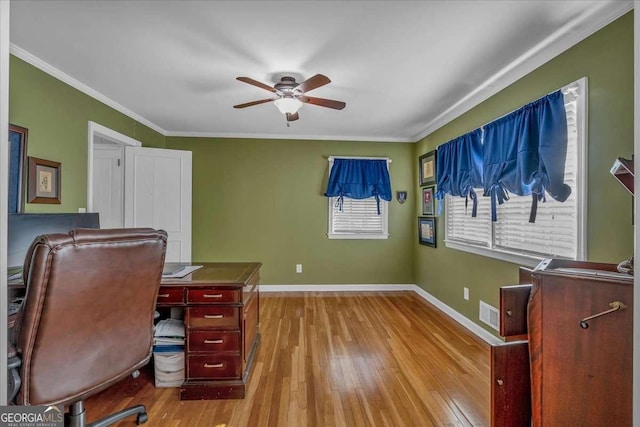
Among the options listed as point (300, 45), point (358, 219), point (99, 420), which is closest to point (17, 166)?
point (99, 420)

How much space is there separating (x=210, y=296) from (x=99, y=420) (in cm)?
81

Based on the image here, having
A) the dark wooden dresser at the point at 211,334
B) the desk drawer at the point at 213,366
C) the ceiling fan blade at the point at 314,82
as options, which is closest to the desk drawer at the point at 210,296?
the dark wooden dresser at the point at 211,334

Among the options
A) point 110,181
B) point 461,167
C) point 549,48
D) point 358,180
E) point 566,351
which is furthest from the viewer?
point 358,180

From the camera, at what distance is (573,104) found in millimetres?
1997

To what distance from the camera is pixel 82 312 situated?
1263mm

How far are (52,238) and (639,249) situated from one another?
1736 millimetres

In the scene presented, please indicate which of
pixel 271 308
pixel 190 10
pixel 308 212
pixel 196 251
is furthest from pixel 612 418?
pixel 196 251

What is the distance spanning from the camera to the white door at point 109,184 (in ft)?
12.1

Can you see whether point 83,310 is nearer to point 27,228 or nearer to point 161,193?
Result: point 27,228

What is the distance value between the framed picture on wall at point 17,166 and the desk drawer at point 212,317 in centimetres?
154

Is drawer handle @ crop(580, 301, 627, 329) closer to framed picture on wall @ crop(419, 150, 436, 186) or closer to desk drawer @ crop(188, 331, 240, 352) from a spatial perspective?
desk drawer @ crop(188, 331, 240, 352)

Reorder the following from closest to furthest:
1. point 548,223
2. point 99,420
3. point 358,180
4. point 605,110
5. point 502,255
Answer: point 99,420, point 605,110, point 548,223, point 502,255, point 358,180

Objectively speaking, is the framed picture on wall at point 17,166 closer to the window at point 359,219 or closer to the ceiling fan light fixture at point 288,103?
the ceiling fan light fixture at point 288,103

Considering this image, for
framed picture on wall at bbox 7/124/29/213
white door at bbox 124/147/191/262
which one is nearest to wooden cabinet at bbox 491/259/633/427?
framed picture on wall at bbox 7/124/29/213
